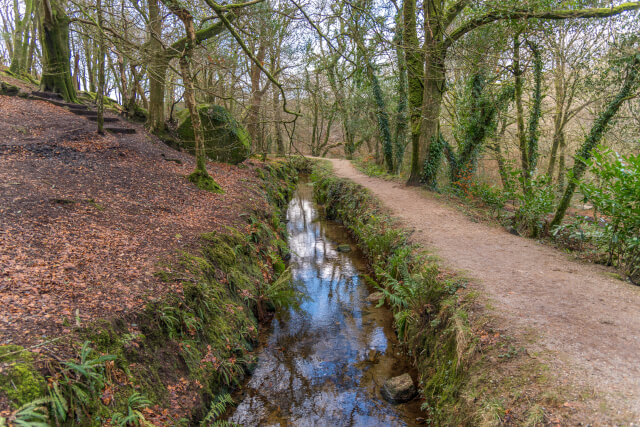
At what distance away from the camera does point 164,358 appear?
3.18 m

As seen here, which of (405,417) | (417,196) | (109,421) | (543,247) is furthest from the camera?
(417,196)

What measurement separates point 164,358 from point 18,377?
124 cm

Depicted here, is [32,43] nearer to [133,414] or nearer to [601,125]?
[133,414]

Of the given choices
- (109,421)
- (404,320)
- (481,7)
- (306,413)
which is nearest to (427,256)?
(404,320)

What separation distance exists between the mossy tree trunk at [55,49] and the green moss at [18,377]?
1121cm

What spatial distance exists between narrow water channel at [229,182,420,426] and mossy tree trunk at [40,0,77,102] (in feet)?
35.0

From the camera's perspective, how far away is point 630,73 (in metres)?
5.88

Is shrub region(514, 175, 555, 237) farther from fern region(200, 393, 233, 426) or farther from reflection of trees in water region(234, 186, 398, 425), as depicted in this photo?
fern region(200, 393, 233, 426)

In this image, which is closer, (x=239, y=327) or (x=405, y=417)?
(x=405, y=417)

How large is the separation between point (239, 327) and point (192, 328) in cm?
101

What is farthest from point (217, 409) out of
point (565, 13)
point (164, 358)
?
point (565, 13)

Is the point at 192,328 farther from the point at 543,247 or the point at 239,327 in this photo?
the point at 543,247

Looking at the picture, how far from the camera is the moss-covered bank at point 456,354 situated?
2.70 m

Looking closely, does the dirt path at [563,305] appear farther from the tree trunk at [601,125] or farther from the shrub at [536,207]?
the tree trunk at [601,125]
